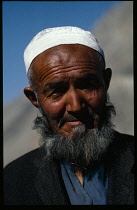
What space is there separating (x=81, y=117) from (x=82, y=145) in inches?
9.3

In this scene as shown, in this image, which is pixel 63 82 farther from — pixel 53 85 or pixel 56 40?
pixel 56 40

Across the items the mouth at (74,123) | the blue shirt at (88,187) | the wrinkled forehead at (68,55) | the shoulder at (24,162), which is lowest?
the blue shirt at (88,187)

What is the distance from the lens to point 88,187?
2352mm

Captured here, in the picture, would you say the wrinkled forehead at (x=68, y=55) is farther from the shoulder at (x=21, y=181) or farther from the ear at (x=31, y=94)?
the shoulder at (x=21, y=181)

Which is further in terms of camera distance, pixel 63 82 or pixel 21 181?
pixel 21 181

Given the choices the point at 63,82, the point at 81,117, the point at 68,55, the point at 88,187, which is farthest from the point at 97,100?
the point at 88,187

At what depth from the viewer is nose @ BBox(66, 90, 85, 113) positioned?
222 centimetres

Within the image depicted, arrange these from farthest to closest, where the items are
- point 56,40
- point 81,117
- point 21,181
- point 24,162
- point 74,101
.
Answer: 1. point 24,162
2. point 21,181
3. point 56,40
4. point 81,117
5. point 74,101

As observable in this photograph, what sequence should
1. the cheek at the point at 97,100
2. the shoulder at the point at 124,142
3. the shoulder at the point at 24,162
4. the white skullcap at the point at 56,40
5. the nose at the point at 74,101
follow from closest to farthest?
the nose at the point at 74,101, the cheek at the point at 97,100, the white skullcap at the point at 56,40, the shoulder at the point at 124,142, the shoulder at the point at 24,162

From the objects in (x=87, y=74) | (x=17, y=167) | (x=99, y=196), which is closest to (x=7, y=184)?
(x=17, y=167)

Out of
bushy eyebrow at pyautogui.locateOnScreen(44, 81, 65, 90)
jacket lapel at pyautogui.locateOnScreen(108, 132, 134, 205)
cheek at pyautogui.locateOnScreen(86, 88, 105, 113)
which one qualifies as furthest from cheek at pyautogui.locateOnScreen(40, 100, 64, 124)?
jacket lapel at pyautogui.locateOnScreen(108, 132, 134, 205)

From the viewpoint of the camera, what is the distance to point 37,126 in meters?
2.81

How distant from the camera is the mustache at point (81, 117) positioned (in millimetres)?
2318

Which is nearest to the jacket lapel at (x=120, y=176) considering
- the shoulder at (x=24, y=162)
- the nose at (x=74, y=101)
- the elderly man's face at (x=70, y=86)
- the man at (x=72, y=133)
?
the man at (x=72, y=133)
